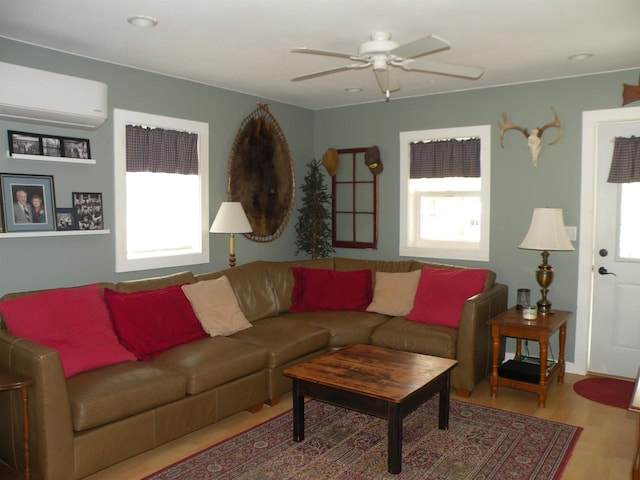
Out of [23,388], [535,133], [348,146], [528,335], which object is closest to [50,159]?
[23,388]

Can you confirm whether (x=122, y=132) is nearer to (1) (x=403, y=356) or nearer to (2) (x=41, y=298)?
(2) (x=41, y=298)

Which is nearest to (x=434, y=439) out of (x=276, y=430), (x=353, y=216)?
(x=276, y=430)

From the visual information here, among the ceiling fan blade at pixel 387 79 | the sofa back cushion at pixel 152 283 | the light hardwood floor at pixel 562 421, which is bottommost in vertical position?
the light hardwood floor at pixel 562 421

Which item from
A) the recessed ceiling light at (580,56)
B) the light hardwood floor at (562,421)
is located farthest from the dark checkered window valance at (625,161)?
the light hardwood floor at (562,421)

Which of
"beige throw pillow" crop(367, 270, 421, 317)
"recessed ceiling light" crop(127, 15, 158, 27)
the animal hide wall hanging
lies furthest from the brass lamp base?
"recessed ceiling light" crop(127, 15, 158, 27)

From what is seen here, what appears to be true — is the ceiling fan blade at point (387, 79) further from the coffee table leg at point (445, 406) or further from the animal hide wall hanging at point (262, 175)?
the animal hide wall hanging at point (262, 175)

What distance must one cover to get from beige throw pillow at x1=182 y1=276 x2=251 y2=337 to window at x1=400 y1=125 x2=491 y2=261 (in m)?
2.00

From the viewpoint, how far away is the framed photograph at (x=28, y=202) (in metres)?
3.46

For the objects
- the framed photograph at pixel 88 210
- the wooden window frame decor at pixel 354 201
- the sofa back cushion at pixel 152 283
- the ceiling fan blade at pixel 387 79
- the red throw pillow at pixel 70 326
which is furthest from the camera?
the wooden window frame decor at pixel 354 201

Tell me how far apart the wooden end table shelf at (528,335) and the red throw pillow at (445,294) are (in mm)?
304

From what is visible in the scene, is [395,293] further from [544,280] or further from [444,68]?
[444,68]

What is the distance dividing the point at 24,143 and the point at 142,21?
3.91 feet

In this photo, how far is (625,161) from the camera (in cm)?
429

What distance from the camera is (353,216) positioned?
581 centimetres
